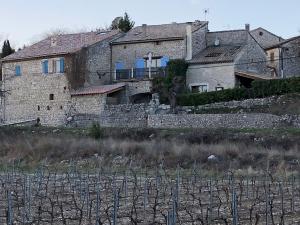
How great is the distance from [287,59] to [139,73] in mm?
11809

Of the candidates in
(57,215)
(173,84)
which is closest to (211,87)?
(173,84)

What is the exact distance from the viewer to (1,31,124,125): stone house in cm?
4272

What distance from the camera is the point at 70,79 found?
43.7m

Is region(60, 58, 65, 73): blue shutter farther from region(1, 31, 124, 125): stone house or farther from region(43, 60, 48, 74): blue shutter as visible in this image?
region(43, 60, 48, 74): blue shutter

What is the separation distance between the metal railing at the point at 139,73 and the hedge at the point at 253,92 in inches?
195

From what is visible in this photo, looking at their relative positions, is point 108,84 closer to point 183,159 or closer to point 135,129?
point 135,129

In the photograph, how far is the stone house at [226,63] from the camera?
135ft

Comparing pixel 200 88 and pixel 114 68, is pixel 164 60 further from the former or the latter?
pixel 114 68

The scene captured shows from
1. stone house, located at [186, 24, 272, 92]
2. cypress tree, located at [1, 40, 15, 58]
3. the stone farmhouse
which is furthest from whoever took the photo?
cypress tree, located at [1, 40, 15, 58]

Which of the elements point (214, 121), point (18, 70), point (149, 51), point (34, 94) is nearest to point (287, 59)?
point (149, 51)

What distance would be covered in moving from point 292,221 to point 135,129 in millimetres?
21598

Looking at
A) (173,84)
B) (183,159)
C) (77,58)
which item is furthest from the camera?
(77,58)

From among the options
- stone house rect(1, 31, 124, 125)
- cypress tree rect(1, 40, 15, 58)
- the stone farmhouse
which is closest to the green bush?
the stone farmhouse

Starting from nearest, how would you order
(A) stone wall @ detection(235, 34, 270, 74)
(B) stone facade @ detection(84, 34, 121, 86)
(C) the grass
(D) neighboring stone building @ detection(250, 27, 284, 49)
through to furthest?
(C) the grass, (A) stone wall @ detection(235, 34, 270, 74), (B) stone facade @ detection(84, 34, 121, 86), (D) neighboring stone building @ detection(250, 27, 284, 49)
